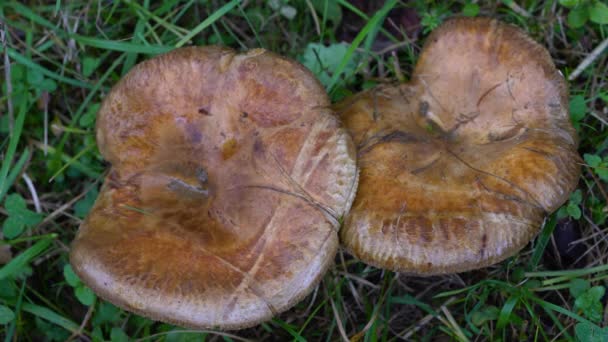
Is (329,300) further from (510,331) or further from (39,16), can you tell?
(39,16)

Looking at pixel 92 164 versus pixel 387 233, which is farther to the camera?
pixel 92 164

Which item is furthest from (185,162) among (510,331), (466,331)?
(510,331)

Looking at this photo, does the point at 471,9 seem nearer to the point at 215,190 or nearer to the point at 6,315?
the point at 215,190

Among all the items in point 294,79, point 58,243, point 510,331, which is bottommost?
point 510,331

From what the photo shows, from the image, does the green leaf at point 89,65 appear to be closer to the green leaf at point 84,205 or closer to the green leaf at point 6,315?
the green leaf at point 84,205

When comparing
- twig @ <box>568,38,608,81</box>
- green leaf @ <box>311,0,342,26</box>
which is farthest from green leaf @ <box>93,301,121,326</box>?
twig @ <box>568,38,608,81</box>

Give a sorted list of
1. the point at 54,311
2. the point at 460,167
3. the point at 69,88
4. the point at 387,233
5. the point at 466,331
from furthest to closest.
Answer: the point at 69,88 < the point at 54,311 < the point at 466,331 < the point at 460,167 < the point at 387,233
